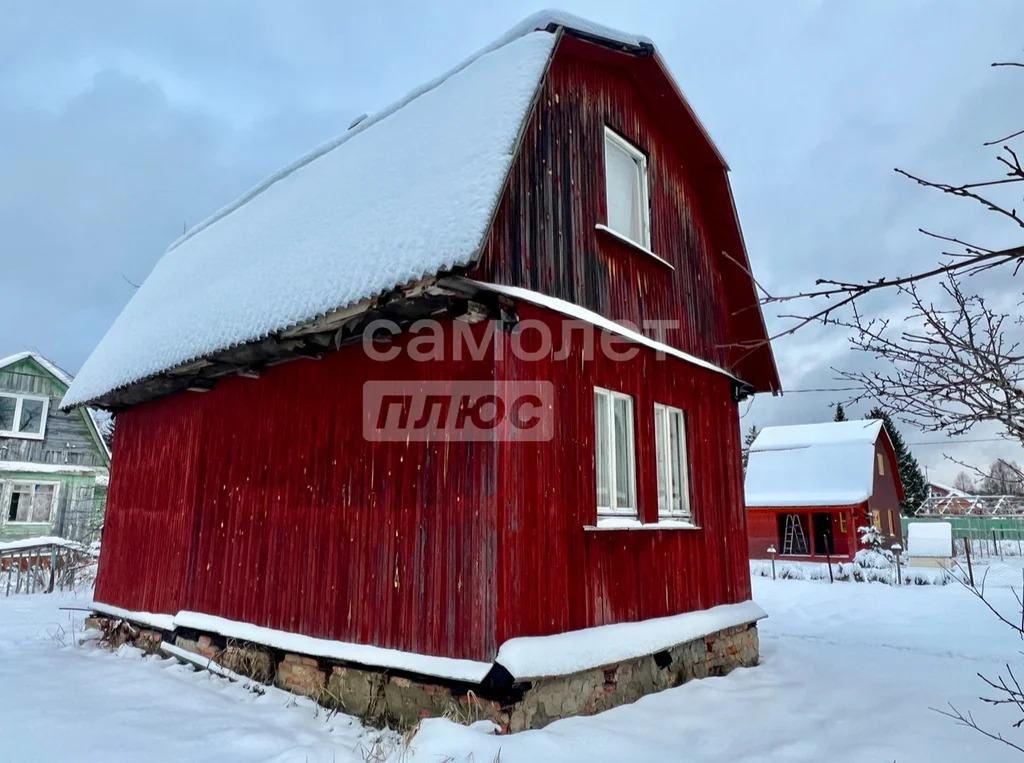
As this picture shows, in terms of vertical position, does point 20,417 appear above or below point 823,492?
above

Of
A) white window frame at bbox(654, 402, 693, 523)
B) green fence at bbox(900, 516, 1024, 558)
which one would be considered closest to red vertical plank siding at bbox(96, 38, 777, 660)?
white window frame at bbox(654, 402, 693, 523)

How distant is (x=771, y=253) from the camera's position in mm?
3254

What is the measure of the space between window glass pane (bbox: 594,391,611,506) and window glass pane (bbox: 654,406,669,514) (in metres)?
0.97

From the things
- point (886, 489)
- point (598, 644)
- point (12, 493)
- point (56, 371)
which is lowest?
point (598, 644)

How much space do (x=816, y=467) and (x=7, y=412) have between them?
1188 inches

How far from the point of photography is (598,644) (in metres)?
5.61

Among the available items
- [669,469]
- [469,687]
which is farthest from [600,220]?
[469,687]

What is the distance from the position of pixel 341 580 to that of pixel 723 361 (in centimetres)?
566

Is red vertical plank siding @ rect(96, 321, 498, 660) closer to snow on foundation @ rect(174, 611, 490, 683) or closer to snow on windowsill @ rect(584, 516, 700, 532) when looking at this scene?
snow on foundation @ rect(174, 611, 490, 683)

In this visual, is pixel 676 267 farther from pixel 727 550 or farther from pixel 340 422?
pixel 340 422

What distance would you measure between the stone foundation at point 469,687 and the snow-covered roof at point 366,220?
312 cm

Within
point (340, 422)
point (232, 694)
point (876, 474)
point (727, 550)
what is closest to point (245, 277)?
point (340, 422)

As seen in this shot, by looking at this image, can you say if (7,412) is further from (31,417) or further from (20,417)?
(31,417)

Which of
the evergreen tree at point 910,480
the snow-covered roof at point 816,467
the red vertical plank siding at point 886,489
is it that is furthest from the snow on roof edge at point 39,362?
the evergreen tree at point 910,480
